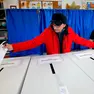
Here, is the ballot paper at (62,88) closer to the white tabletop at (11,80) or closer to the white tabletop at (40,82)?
the white tabletop at (40,82)

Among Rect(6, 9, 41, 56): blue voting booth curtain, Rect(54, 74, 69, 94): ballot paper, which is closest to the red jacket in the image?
Rect(54, 74, 69, 94): ballot paper

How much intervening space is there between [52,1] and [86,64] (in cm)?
387

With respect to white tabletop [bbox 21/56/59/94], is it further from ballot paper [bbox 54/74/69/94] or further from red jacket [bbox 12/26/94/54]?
red jacket [bbox 12/26/94/54]

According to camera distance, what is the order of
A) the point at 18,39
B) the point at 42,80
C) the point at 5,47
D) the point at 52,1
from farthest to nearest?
the point at 52,1, the point at 18,39, the point at 5,47, the point at 42,80

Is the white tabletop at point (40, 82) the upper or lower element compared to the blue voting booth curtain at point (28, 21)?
lower

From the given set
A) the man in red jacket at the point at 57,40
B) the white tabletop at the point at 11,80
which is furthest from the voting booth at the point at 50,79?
the man in red jacket at the point at 57,40

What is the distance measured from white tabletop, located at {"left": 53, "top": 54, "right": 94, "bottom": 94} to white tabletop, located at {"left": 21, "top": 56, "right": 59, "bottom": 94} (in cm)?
6

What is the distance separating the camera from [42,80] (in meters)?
0.82

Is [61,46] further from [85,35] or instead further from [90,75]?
[85,35]

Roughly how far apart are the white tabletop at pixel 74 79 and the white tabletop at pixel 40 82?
63mm

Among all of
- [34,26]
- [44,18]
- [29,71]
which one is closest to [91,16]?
[44,18]

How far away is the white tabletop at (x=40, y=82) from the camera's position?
69cm

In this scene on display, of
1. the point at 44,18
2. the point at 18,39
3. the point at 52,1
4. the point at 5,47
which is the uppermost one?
the point at 52,1

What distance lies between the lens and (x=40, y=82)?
0.79 metres
